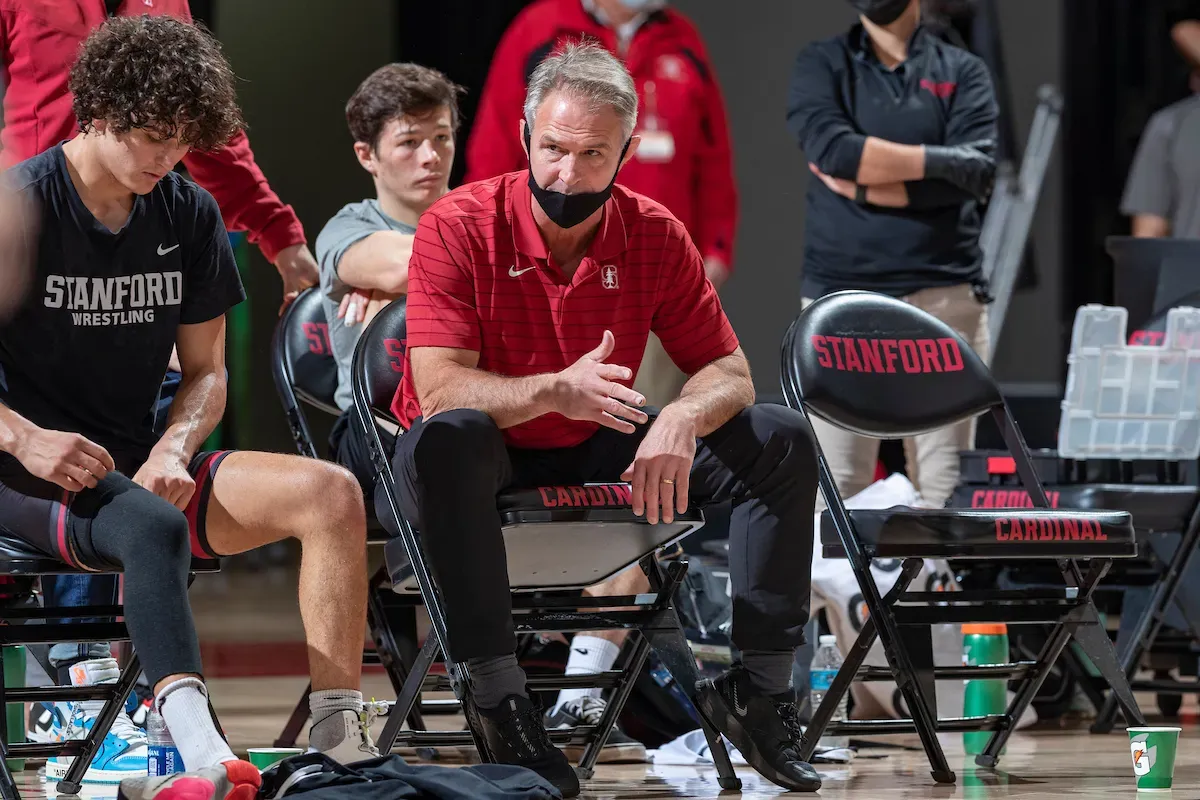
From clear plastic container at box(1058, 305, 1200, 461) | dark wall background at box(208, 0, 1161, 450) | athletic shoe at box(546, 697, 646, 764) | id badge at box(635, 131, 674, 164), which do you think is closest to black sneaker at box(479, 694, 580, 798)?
athletic shoe at box(546, 697, 646, 764)

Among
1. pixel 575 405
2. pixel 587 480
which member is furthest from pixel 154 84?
pixel 587 480

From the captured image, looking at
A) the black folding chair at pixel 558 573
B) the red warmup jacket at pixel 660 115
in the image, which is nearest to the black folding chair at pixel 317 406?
the black folding chair at pixel 558 573

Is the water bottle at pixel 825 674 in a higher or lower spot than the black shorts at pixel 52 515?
lower

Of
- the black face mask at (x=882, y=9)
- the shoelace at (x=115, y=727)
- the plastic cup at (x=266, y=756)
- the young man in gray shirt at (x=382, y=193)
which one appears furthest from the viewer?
the black face mask at (x=882, y=9)

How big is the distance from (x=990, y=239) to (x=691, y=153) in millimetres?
2258

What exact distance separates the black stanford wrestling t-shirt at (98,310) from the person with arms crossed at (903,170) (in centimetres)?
192

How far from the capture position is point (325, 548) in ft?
8.89

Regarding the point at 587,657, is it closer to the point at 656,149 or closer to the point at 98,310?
the point at 98,310

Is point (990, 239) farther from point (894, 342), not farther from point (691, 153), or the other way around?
point (894, 342)

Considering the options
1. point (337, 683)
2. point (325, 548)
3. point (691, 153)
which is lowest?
point (337, 683)

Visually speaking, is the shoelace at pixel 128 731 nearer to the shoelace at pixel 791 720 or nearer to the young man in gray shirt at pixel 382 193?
the young man in gray shirt at pixel 382 193

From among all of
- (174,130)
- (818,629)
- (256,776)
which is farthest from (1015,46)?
(256,776)

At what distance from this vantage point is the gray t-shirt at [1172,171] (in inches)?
201

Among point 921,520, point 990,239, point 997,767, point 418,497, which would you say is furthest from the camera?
point 990,239
